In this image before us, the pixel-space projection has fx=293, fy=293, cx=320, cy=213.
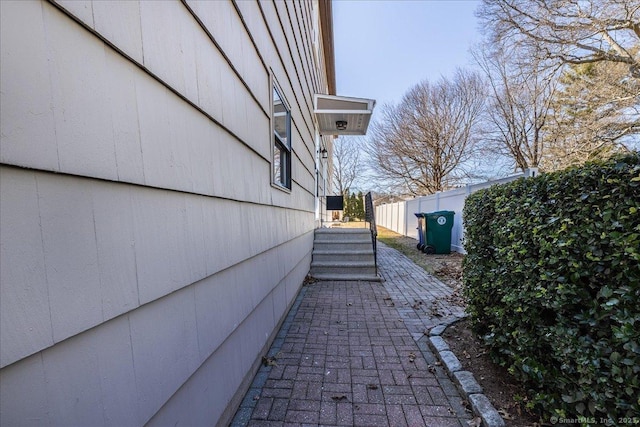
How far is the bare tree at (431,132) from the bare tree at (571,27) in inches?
224

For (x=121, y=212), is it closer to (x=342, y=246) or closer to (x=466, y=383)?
(x=466, y=383)

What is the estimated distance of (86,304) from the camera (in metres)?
0.83

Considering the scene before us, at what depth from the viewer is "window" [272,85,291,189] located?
344 centimetres

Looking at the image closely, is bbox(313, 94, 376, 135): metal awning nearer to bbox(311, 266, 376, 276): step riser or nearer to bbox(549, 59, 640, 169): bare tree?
bbox(311, 266, 376, 276): step riser

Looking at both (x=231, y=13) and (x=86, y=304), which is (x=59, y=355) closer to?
(x=86, y=304)

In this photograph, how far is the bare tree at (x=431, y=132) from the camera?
1709cm


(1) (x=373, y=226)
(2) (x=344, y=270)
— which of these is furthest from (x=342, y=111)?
(2) (x=344, y=270)

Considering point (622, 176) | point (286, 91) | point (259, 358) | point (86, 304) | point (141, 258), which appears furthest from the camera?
point (286, 91)

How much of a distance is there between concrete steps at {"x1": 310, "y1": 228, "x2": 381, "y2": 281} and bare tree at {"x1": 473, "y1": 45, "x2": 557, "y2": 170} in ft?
36.6

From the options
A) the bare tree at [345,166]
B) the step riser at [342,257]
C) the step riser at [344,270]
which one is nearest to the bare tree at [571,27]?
the step riser at [342,257]

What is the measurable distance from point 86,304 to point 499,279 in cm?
238

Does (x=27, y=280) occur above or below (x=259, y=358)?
above

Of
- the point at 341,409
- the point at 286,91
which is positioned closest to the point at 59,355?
the point at 341,409

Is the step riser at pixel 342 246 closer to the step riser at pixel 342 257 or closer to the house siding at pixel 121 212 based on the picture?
the step riser at pixel 342 257
